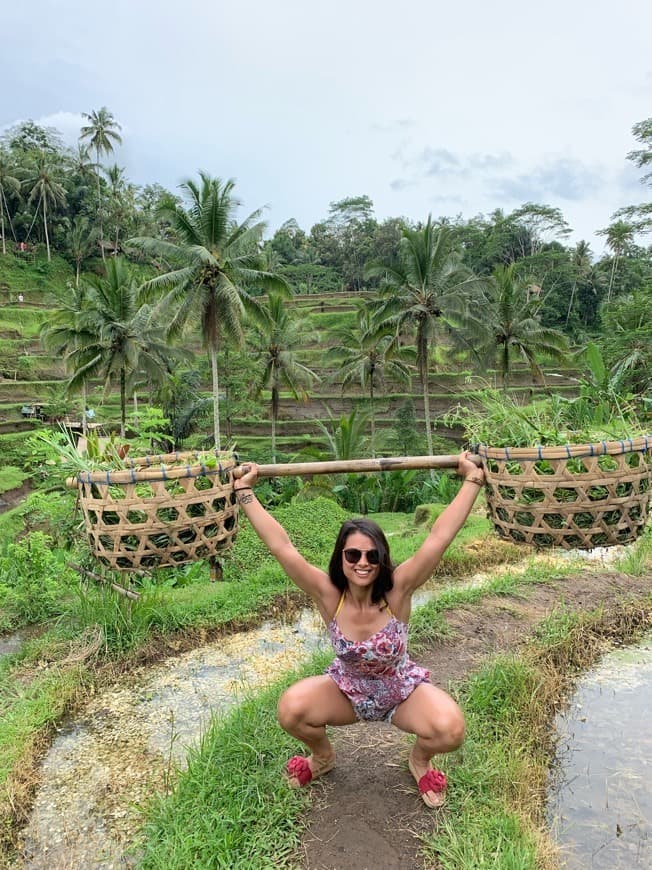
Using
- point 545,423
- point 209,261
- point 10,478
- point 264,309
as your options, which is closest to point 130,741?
point 545,423

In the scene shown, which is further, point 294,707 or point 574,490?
point 294,707

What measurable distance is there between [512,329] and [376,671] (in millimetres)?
20716

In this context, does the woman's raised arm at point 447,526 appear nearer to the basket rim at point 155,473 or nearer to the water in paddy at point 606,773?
the basket rim at point 155,473

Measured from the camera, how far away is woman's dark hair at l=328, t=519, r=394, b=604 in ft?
7.28

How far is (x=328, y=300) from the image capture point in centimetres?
3650

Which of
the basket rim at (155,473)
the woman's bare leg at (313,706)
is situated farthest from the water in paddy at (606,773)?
the basket rim at (155,473)

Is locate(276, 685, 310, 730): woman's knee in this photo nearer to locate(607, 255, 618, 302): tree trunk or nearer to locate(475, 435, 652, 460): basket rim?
locate(475, 435, 652, 460): basket rim

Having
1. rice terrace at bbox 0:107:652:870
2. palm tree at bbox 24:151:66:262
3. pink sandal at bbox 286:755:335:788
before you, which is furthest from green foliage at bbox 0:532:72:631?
palm tree at bbox 24:151:66:262

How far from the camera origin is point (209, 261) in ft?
48.5

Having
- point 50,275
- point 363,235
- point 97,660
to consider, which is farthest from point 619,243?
point 97,660

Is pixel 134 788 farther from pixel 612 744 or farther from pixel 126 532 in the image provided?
pixel 612 744

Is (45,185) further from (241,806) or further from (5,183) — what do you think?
(241,806)

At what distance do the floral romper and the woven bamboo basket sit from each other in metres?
0.62

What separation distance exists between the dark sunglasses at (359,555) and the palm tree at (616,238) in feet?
120
